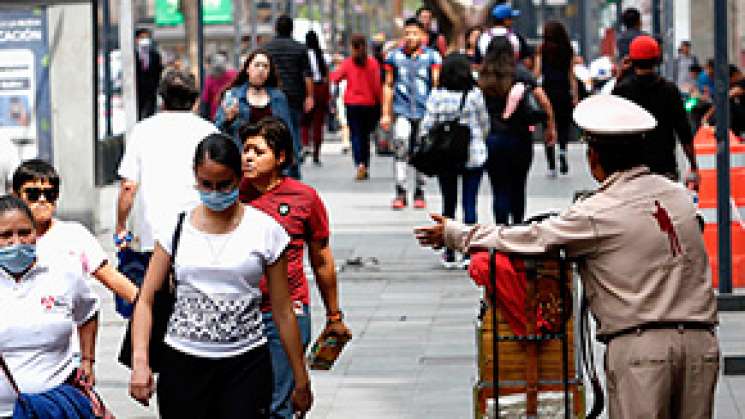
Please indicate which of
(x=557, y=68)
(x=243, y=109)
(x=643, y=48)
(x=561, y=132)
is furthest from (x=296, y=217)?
(x=561, y=132)

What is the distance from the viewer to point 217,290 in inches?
242

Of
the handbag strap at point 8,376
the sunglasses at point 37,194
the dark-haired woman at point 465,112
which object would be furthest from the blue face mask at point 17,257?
the dark-haired woman at point 465,112

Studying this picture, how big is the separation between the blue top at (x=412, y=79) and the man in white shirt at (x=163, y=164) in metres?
8.29

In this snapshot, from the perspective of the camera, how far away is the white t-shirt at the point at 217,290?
20.2 feet

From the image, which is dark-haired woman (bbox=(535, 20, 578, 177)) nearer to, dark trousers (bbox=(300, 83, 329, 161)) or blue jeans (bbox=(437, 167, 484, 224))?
dark trousers (bbox=(300, 83, 329, 161))

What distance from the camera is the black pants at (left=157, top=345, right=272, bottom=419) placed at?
619 cm

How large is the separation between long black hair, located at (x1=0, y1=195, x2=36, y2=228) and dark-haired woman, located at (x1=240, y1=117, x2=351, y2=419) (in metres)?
1.23

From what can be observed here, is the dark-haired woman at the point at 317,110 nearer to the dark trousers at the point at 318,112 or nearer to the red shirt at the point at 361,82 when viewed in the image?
the dark trousers at the point at 318,112

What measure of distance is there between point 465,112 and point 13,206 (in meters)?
8.04

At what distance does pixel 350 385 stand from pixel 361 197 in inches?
429

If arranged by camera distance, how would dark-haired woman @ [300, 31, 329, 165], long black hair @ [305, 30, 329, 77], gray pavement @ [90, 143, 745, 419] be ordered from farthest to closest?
dark-haired woman @ [300, 31, 329, 165] → long black hair @ [305, 30, 329, 77] → gray pavement @ [90, 143, 745, 419]

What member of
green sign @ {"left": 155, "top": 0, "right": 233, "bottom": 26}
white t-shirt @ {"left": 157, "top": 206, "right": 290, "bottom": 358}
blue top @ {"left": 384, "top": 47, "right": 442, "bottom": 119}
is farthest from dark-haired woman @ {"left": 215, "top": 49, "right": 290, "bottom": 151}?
green sign @ {"left": 155, "top": 0, "right": 233, "bottom": 26}

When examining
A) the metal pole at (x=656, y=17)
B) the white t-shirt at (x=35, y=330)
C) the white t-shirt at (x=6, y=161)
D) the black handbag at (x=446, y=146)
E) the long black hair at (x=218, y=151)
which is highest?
the metal pole at (x=656, y=17)

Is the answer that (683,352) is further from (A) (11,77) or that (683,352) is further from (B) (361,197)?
(B) (361,197)
